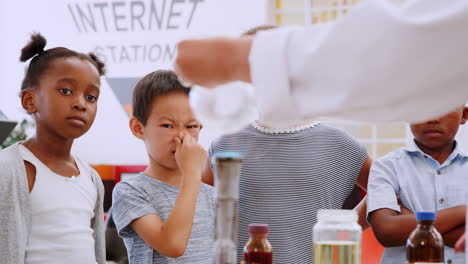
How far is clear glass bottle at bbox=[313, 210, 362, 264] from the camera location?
893 mm

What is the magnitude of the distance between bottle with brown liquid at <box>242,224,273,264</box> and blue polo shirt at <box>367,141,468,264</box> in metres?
0.70

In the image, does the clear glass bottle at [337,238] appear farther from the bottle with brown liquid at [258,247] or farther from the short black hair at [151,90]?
the short black hair at [151,90]

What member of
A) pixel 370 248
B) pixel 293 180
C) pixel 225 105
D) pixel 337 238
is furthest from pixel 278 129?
pixel 225 105

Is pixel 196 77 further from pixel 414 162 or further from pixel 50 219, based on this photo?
pixel 414 162

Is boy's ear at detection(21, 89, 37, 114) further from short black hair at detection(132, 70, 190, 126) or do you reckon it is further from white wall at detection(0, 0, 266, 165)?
white wall at detection(0, 0, 266, 165)

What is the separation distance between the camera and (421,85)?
2.11ft

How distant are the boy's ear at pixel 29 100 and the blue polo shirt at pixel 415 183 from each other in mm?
901

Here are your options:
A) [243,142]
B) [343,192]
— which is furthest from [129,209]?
[343,192]

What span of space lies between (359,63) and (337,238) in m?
0.40

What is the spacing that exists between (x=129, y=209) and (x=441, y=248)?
31.8 inches

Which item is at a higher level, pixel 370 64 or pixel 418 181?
pixel 370 64

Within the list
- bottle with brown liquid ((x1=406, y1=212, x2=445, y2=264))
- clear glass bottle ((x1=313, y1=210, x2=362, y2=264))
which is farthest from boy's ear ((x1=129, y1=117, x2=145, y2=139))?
bottle with brown liquid ((x1=406, y1=212, x2=445, y2=264))

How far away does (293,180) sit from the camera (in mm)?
1639

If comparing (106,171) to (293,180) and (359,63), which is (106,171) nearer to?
(293,180)
